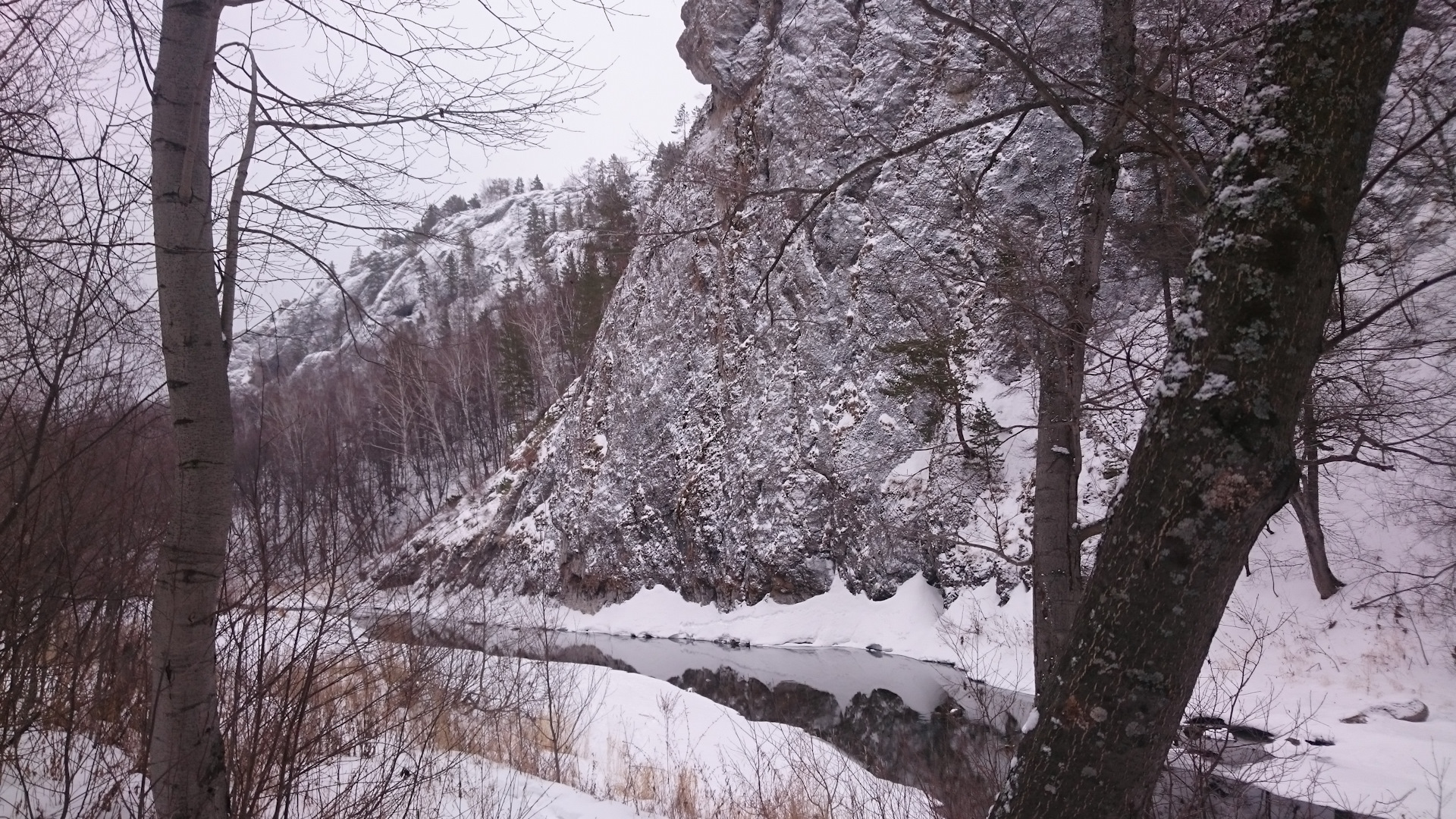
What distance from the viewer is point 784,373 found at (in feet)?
79.1

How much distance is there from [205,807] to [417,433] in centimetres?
3758

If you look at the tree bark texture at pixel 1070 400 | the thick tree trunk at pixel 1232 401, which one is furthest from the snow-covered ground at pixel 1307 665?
the thick tree trunk at pixel 1232 401

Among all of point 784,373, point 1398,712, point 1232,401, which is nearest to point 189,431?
point 1232,401

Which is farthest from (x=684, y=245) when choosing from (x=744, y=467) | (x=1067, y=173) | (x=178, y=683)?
(x=178, y=683)

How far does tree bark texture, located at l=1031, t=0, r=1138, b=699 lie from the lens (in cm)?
369

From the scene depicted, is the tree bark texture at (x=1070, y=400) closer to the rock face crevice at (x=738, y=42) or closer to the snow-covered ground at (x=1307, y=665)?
the snow-covered ground at (x=1307, y=665)

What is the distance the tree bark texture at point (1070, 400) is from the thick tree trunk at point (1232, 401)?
2.07m

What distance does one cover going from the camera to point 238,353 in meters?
4.30

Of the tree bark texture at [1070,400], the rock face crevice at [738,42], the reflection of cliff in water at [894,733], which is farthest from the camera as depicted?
the rock face crevice at [738,42]

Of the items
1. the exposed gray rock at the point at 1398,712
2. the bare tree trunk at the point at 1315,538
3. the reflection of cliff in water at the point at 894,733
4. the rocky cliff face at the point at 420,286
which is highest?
the rocky cliff face at the point at 420,286

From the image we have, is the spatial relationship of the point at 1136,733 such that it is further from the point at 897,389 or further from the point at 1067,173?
the point at 1067,173

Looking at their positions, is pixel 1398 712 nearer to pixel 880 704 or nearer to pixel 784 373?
pixel 880 704

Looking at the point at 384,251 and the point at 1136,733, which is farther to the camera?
the point at 384,251

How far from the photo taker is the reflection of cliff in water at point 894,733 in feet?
22.6
